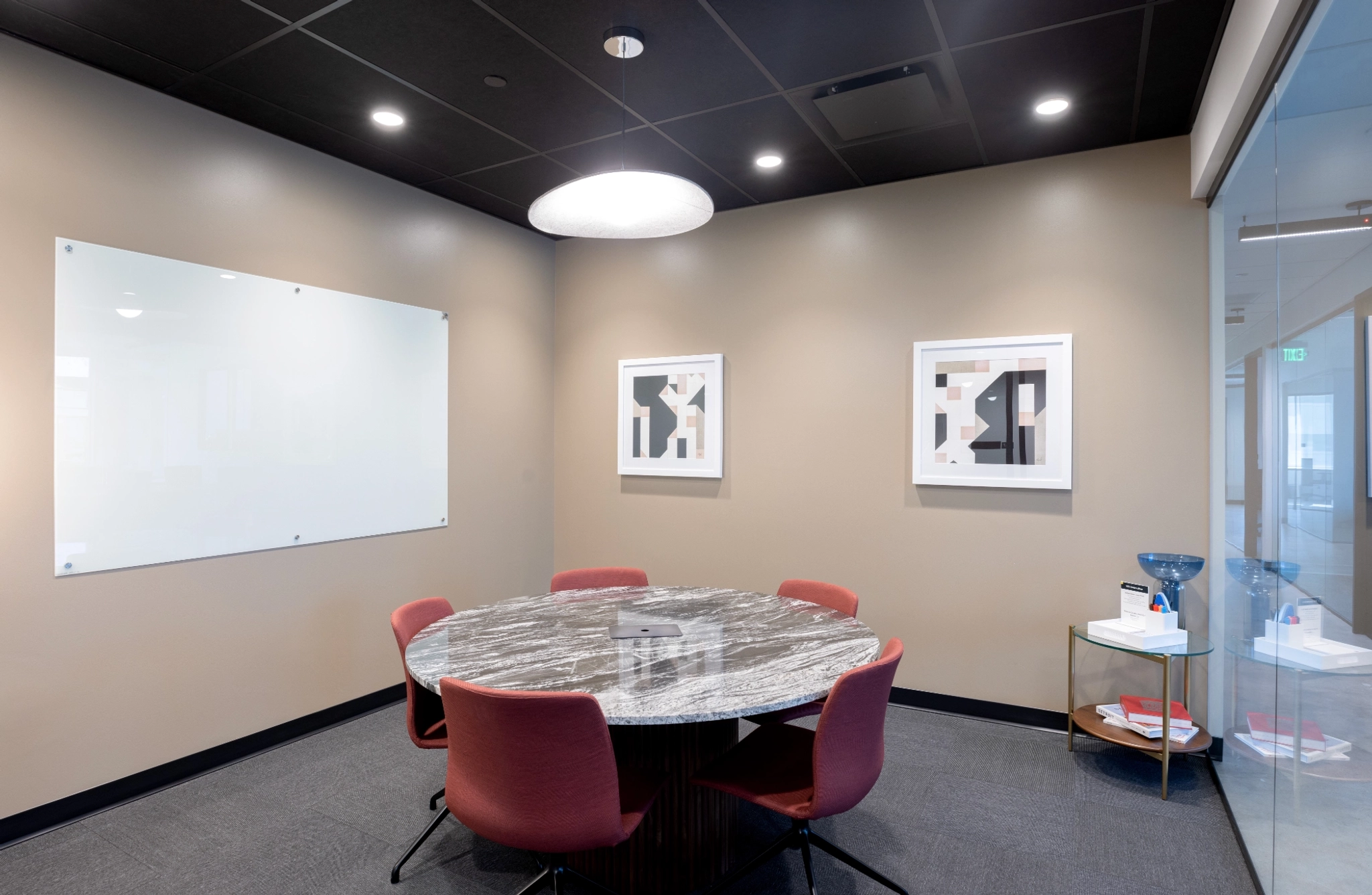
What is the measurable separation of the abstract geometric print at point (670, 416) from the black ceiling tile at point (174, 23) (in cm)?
280

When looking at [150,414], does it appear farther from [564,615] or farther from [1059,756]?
[1059,756]

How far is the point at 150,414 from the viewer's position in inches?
120

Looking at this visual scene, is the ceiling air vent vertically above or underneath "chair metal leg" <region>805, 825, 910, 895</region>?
above

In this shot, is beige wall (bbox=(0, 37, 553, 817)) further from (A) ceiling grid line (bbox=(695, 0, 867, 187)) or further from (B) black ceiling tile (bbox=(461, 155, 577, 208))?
(A) ceiling grid line (bbox=(695, 0, 867, 187))

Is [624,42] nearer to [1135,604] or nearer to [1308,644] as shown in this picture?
[1308,644]

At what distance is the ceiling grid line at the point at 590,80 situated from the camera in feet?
8.32

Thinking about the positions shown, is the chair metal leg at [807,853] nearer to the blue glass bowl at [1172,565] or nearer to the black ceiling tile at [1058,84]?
the blue glass bowl at [1172,565]

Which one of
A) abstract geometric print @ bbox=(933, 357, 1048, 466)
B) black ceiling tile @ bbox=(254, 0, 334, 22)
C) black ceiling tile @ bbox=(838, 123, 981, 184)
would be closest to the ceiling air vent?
black ceiling tile @ bbox=(838, 123, 981, 184)

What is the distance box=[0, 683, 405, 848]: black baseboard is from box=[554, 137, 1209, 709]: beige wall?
6.02 ft

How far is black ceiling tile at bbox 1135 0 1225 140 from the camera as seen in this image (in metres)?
2.46

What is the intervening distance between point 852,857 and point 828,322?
2.88 m

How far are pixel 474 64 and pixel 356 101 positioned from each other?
68 cm

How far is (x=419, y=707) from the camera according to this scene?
2512mm

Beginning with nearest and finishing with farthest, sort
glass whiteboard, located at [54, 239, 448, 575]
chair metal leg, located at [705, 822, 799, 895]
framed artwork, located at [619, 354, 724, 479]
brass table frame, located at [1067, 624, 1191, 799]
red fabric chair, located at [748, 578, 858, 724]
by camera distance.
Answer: chair metal leg, located at [705, 822, 799, 895] < red fabric chair, located at [748, 578, 858, 724] < glass whiteboard, located at [54, 239, 448, 575] < brass table frame, located at [1067, 624, 1191, 799] < framed artwork, located at [619, 354, 724, 479]
